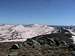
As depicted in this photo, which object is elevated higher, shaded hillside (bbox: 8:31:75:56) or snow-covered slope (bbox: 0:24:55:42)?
shaded hillside (bbox: 8:31:75:56)

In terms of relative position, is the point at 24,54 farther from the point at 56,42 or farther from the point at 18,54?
the point at 56,42

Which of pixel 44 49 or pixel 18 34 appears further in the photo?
pixel 18 34

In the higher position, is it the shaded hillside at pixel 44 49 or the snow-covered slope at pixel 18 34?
the shaded hillside at pixel 44 49

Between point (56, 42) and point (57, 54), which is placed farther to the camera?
point (56, 42)

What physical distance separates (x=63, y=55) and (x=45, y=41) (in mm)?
19809

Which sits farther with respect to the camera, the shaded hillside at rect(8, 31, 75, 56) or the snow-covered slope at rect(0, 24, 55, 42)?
the snow-covered slope at rect(0, 24, 55, 42)

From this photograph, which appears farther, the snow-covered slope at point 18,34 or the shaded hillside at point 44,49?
the snow-covered slope at point 18,34

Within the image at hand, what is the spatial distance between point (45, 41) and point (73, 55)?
21.8 m

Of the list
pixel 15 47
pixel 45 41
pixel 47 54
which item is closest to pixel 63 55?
pixel 47 54

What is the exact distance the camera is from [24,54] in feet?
115

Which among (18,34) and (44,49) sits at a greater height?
(44,49)

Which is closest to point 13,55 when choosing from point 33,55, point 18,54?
point 18,54

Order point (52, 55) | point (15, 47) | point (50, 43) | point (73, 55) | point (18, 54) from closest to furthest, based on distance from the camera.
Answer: point (73, 55) → point (52, 55) → point (18, 54) → point (15, 47) → point (50, 43)

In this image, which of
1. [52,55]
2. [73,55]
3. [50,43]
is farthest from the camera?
[50,43]
